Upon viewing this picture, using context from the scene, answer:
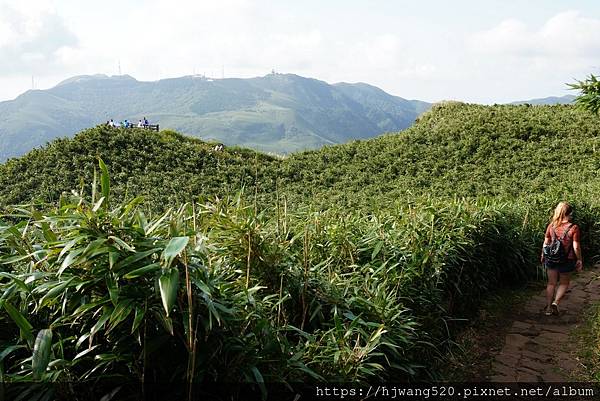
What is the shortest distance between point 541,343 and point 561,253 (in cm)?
123

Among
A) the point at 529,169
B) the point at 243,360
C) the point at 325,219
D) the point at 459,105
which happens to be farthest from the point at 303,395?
the point at 459,105

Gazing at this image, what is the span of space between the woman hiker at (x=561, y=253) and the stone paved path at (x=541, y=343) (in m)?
0.23

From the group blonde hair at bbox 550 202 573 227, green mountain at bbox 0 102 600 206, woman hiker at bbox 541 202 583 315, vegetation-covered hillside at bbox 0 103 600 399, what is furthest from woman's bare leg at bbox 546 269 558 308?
green mountain at bbox 0 102 600 206

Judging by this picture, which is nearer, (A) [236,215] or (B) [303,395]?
(B) [303,395]

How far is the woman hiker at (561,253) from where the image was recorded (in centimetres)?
522

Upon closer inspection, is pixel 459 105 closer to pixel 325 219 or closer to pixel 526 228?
pixel 526 228

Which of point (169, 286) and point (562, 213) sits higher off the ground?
point (169, 286)

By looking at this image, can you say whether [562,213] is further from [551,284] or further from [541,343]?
[541,343]

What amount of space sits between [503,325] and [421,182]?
491 inches

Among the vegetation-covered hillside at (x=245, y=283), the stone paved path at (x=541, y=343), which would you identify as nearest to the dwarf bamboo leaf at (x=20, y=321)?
the vegetation-covered hillside at (x=245, y=283)

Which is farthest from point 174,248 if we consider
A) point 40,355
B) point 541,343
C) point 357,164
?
point 357,164

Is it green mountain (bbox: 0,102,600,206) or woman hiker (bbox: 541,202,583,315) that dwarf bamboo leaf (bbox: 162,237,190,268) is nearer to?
woman hiker (bbox: 541,202,583,315)

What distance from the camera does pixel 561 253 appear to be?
5250mm

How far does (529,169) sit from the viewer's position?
55.5 ft
